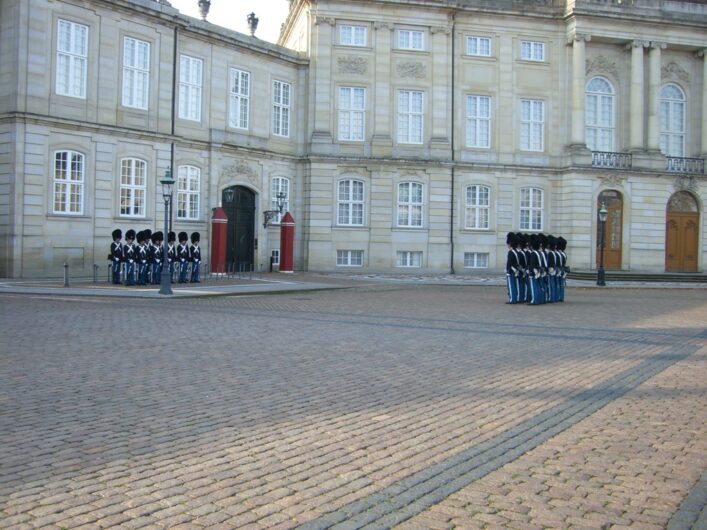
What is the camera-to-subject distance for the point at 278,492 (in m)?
5.42

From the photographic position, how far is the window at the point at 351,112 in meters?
40.7

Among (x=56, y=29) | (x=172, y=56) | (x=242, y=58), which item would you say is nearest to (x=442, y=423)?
(x=56, y=29)

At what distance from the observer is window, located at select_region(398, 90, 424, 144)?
41406 mm

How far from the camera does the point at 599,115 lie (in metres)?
44.2

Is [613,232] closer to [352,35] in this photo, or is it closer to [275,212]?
[352,35]

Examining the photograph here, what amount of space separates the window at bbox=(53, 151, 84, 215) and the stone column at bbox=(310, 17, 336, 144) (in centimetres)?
1325

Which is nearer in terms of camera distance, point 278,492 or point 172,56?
point 278,492

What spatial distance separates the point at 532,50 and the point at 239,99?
54.4 ft

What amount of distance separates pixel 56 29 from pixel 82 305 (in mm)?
14573

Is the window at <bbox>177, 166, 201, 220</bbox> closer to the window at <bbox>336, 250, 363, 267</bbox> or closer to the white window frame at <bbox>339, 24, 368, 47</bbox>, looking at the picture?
the window at <bbox>336, 250, 363, 267</bbox>

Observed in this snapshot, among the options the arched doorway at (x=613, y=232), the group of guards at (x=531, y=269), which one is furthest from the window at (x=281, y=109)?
the group of guards at (x=531, y=269)

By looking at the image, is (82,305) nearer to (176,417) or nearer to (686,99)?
(176,417)

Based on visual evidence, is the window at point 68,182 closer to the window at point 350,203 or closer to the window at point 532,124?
the window at point 350,203

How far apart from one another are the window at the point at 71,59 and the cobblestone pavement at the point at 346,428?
17.4 meters
